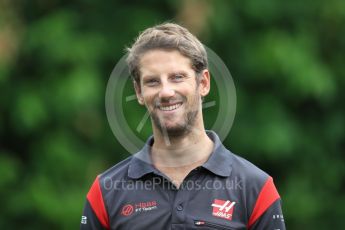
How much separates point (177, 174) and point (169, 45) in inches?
26.2

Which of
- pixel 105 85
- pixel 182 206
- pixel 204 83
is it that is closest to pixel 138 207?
pixel 182 206

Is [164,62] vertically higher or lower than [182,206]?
higher

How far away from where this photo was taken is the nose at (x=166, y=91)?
5238 mm

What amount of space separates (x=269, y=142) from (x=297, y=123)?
97cm

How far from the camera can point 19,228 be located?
1256 cm

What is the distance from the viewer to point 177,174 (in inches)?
211

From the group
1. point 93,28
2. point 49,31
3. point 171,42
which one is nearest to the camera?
point 171,42

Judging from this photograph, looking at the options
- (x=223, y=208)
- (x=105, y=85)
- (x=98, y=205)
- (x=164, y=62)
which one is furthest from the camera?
(x=105, y=85)

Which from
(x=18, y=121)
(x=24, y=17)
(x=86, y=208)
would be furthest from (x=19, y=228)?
(x=86, y=208)

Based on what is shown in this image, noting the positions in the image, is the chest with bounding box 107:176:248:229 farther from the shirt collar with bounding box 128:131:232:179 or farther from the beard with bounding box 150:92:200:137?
the beard with bounding box 150:92:200:137

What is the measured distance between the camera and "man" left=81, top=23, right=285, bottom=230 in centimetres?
525

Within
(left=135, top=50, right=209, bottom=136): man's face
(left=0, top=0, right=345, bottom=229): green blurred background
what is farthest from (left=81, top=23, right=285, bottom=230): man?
(left=0, top=0, right=345, bottom=229): green blurred background

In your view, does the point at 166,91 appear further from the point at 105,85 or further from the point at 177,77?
the point at 105,85

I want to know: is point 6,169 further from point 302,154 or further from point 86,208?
point 86,208
